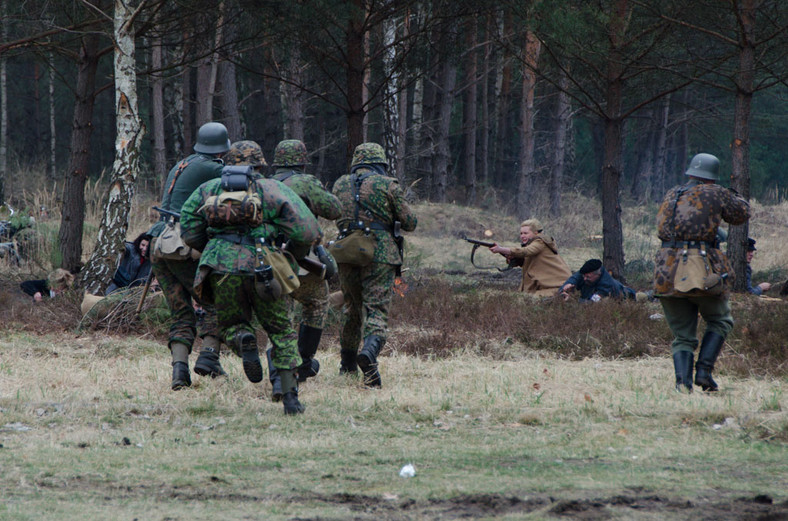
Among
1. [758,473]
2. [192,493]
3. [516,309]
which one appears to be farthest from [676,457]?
[516,309]

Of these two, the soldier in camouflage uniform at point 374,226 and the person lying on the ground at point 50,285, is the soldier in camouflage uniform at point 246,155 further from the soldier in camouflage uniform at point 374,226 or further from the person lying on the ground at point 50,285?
the person lying on the ground at point 50,285

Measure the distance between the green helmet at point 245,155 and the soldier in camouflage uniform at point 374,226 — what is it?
0.82 meters

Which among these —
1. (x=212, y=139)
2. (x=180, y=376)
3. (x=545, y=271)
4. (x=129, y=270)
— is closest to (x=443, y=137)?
(x=545, y=271)

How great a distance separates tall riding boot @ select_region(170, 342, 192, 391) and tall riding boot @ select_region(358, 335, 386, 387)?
1296mm

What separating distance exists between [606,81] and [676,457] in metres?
9.03

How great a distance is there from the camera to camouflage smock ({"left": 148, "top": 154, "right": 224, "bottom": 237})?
6668mm

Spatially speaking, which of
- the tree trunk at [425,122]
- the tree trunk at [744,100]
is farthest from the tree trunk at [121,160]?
the tree trunk at [425,122]

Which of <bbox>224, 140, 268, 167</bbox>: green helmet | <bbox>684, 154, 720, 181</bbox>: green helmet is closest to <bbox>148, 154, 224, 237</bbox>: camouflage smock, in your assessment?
<bbox>224, 140, 268, 167</bbox>: green helmet

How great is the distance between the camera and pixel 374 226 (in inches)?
273

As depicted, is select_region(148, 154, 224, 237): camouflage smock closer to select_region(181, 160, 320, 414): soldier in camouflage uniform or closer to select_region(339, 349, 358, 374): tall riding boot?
select_region(181, 160, 320, 414): soldier in camouflage uniform

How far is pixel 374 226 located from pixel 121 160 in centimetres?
521

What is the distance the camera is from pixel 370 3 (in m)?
11.9

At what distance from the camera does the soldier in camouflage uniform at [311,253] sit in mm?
6602

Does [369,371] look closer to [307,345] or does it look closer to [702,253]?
[307,345]
